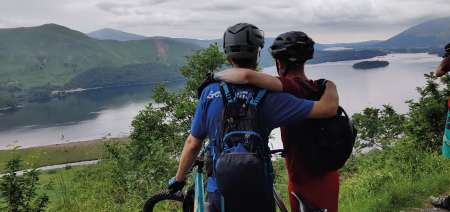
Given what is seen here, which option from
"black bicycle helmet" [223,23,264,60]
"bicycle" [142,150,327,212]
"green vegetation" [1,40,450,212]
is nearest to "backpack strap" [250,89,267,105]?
"black bicycle helmet" [223,23,264,60]

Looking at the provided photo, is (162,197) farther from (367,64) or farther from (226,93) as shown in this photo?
(367,64)

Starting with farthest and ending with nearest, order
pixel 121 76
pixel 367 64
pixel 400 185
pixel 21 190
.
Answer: pixel 121 76, pixel 367 64, pixel 400 185, pixel 21 190

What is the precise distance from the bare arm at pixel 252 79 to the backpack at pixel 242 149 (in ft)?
0.15

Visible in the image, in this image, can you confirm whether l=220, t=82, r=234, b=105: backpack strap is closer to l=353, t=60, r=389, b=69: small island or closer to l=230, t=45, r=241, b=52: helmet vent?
l=230, t=45, r=241, b=52: helmet vent

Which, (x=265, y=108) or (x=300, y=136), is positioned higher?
(x=265, y=108)

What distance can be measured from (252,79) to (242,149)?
0.40 metres

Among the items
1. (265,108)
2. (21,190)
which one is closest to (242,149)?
(265,108)

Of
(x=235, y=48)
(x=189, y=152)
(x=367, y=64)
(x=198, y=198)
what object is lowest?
(x=198, y=198)

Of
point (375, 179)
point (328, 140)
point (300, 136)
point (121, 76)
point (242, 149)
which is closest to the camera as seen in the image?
point (242, 149)

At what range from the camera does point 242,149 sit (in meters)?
1.41

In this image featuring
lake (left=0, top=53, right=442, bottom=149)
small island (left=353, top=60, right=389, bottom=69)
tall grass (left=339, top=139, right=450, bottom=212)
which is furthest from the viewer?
small island (left=353, top=60, right=389, bottom=69)

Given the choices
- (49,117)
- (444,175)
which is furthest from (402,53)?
(49,117)

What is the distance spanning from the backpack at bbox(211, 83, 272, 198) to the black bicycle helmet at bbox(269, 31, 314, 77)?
0.49m

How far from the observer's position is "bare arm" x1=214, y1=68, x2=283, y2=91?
147 cm
